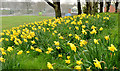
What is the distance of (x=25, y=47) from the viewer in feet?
11.7

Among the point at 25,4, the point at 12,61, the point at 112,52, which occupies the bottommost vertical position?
the point at 12,61

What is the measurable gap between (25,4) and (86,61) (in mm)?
34826

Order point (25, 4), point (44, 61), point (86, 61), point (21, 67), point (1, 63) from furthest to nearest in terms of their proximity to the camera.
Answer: point (25, 4)
point (44, 61)
point (21, 67)
point (1, 63)
point (86, 61)

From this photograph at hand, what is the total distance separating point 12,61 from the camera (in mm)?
2469

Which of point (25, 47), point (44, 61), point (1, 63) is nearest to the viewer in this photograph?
point (1, 63)

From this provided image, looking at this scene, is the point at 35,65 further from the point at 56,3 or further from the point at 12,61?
the point at 56,3

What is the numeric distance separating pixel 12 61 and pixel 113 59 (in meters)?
1.94

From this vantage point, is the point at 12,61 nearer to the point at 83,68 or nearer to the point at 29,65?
the point at 29,65

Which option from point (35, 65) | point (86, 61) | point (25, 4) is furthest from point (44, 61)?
point (25, 4)

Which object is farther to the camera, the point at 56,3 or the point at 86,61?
the point at 56,3

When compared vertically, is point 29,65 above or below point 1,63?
below

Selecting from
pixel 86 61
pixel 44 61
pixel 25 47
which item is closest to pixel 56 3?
pixel 25 47

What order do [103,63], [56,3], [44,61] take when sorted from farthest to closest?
1. [56,3]
2. [44,61]
3. [103,63]

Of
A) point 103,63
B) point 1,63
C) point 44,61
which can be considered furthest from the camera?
point 44,61
